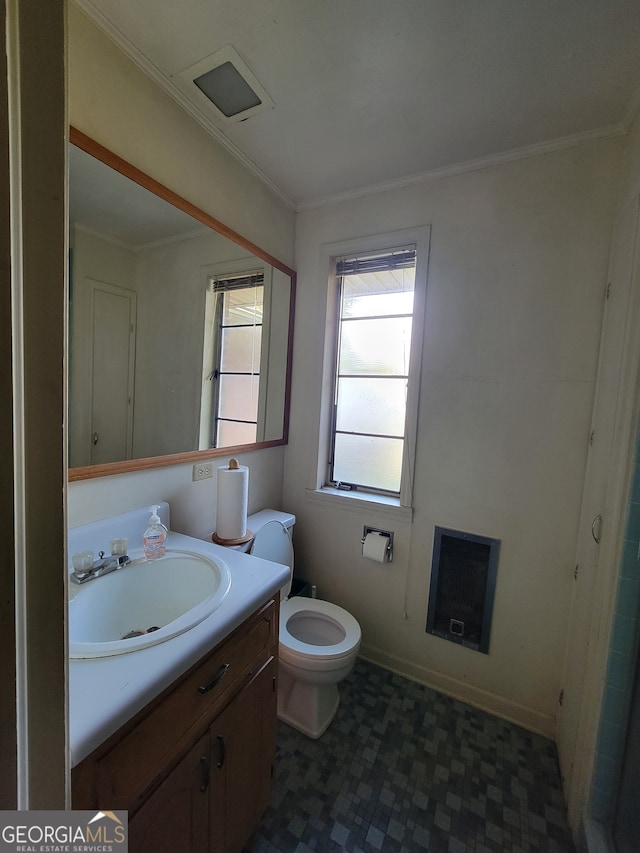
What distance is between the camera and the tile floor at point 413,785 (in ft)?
3.63

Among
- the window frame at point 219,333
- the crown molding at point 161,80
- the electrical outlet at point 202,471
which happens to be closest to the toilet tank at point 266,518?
the electrical outlet at point 202,471

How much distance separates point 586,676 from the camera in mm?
1147

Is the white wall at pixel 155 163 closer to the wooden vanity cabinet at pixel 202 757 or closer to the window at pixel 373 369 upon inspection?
the window at pixel 373 369

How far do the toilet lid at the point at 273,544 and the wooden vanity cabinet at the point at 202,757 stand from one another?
0.55 m

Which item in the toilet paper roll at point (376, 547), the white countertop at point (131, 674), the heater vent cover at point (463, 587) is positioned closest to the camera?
the white countertop at point (131, 674)

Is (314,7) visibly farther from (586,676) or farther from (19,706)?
(586,676)

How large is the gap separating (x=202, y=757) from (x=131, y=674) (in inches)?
13.9

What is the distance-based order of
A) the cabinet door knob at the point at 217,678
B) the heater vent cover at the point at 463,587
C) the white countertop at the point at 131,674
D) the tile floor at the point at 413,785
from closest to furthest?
the white countertop at the point at 131,674 → the cabinet door knob at the point at 217,678 → the tile floor at the point at 413,785 → the heater vent cover at the point at 463,587

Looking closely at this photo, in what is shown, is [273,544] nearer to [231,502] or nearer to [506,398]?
[231,502]

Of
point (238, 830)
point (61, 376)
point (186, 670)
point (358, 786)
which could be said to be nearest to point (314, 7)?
point (61, 376)

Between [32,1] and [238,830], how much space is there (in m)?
1.68

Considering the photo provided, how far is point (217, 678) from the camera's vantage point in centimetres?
83

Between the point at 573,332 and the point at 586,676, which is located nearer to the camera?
the point at 586,676

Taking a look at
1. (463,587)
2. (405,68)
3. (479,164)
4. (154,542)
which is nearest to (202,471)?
(154,542)
